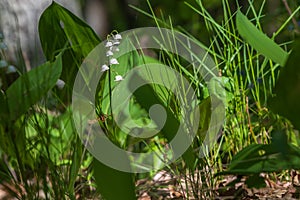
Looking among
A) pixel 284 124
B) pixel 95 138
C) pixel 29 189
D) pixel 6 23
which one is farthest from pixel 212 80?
pixel 6 23

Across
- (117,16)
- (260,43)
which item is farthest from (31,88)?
(117,16)

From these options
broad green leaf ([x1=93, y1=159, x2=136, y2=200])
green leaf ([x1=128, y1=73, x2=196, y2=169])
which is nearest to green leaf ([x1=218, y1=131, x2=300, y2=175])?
green leaf ([x1=128, y1=73, x2=196, y2=169])

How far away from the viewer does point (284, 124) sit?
4.66 feet

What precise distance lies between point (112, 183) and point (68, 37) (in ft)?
1.47

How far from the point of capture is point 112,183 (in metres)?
1.08

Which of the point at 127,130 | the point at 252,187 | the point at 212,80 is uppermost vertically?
the point at 212,80

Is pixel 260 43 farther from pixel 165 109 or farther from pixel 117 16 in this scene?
pixel 117 16

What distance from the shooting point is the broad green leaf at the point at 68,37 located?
1.35m

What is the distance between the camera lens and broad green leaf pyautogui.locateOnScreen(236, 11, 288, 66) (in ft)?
3.70

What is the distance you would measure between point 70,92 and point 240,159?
46 cm

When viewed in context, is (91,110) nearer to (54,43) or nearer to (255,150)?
(54,43)

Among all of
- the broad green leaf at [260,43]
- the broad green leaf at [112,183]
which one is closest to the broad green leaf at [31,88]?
the broad green leaf at [112,183]

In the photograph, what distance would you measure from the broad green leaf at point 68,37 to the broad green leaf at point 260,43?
14.1 inches

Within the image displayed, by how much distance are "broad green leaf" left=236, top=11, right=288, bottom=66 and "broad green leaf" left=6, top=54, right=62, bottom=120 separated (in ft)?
1.23
